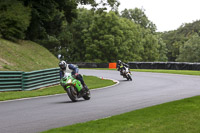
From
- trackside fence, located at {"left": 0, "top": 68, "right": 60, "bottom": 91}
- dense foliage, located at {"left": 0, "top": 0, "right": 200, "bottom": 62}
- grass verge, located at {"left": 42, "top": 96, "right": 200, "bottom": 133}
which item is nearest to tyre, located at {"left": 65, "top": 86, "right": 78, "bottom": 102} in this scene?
grass verge, located at {"left": 42, "top": 96, "right": 200, "bottom": 133}

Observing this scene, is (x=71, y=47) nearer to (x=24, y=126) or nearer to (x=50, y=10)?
(x=50, y=10)

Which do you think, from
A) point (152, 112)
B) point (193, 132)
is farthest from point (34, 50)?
point (193, 132)

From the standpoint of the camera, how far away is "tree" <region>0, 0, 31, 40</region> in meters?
26.8

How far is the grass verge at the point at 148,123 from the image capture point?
7.18 m

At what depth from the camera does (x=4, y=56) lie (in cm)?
2516

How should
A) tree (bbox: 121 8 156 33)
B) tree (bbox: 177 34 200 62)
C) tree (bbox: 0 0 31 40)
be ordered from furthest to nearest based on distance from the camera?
tree (bbox: 121 8 156 33), tree (bbox: 177 34 200 62), tree (bbox: 0 0 31 40)

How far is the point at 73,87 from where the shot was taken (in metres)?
13.2

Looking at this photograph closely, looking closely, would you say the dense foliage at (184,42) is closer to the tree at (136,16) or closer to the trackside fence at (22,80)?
the tree at (136,16)

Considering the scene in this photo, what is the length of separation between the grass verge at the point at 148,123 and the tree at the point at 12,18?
19.0 m

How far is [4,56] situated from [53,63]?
6906 mm

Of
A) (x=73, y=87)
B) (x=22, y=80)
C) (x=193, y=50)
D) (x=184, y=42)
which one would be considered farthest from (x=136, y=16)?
(x=73, y=87)

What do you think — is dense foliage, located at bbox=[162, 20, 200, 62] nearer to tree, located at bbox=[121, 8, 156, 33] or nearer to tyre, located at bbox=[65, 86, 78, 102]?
tree, located at bbox=[121, 8, 156, 33]

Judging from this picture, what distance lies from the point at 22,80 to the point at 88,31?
58.0m

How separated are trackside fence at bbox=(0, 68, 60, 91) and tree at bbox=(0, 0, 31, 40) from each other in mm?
7144
